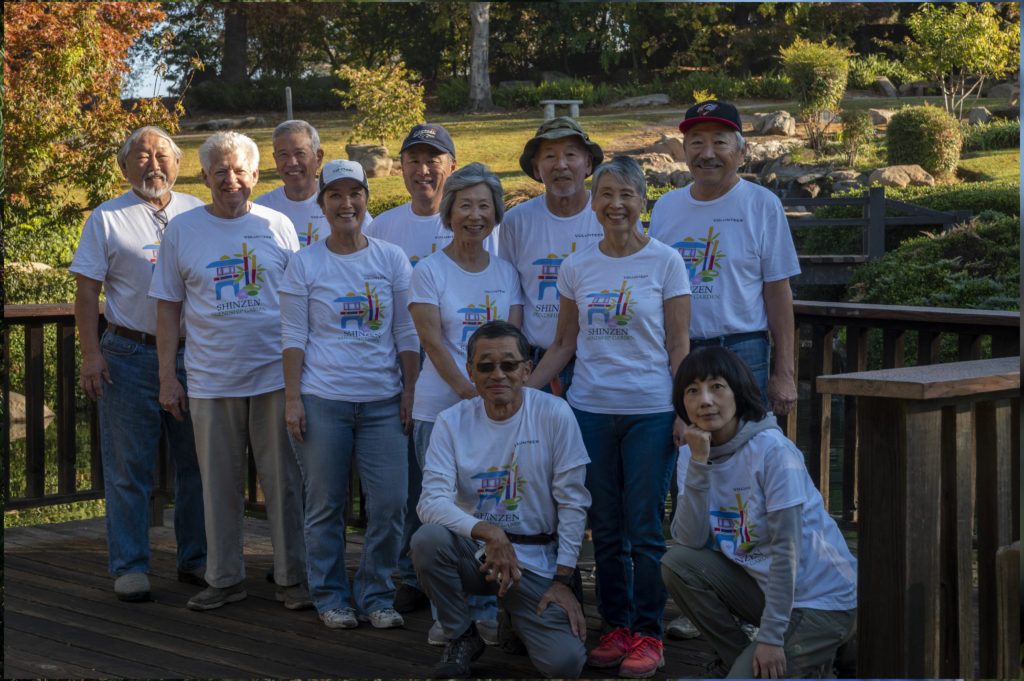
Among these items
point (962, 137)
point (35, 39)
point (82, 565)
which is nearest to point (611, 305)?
point (82, 565)

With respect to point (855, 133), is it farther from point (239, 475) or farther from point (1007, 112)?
point (239, 475)

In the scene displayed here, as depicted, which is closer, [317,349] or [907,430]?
[907,430]

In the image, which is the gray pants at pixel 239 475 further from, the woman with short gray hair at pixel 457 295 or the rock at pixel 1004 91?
the rock at pixel 1004 91

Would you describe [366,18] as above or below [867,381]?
above

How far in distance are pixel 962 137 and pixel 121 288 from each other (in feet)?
18.5

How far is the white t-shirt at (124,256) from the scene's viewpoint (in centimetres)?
366

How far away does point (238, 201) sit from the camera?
11.6ft

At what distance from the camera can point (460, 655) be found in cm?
299

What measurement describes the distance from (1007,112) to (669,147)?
2.93 m

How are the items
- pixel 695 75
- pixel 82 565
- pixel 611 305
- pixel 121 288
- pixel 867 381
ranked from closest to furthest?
pixel 867 381, pixel 611 305, pixel 121 288, pixel 82 565, pixel 695 75

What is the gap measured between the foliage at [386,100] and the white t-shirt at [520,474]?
7.31 feet

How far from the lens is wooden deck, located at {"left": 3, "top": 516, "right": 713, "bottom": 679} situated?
308 centimetres

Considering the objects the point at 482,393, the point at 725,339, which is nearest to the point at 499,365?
the point at 482,393

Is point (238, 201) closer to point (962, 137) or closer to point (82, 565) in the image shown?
point (82, 565)
